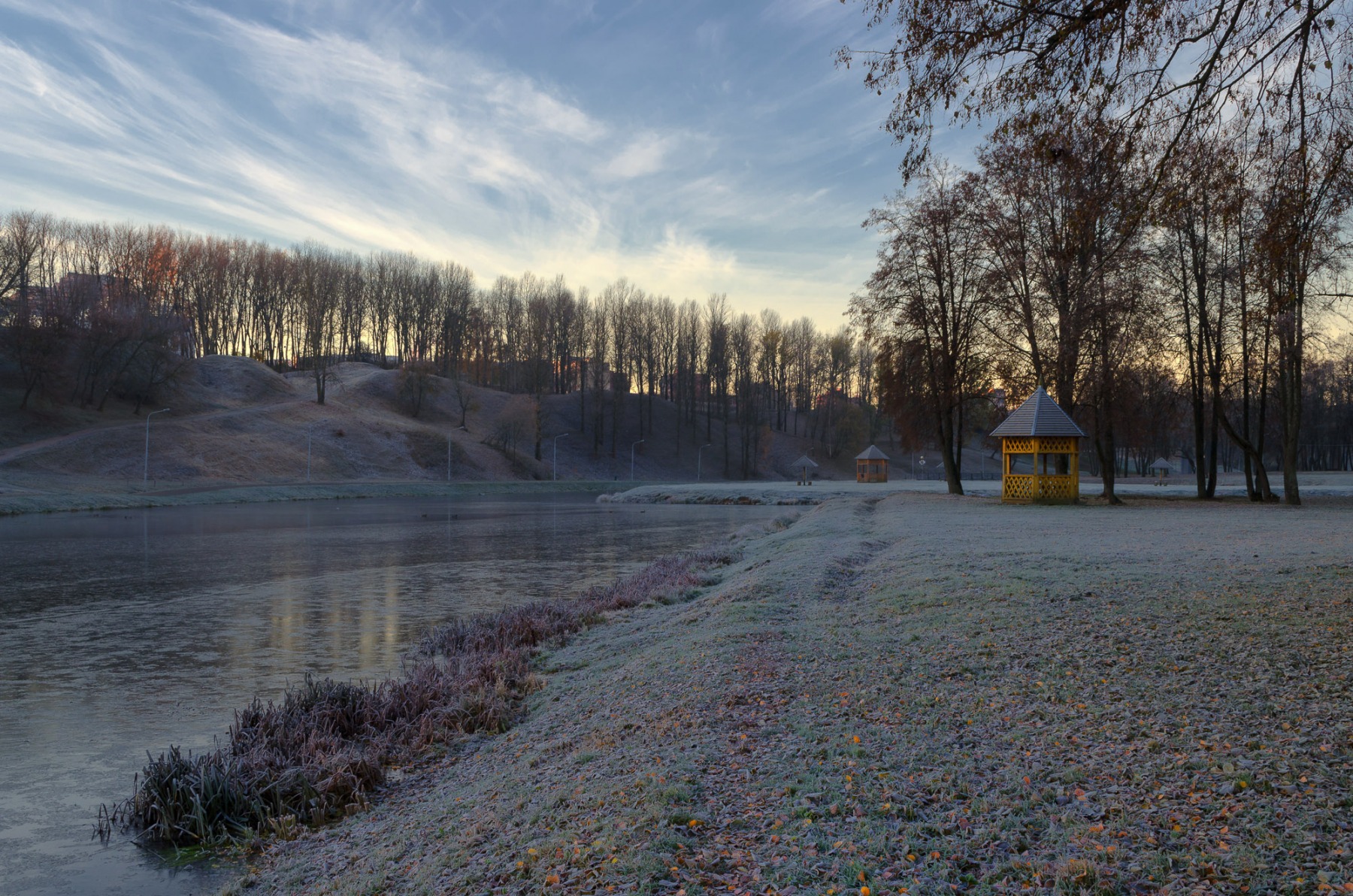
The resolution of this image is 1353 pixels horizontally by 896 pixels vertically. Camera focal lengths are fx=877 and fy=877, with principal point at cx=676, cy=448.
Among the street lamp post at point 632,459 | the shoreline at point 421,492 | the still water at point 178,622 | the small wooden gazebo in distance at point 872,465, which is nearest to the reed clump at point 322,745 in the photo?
the still water at point 178,622

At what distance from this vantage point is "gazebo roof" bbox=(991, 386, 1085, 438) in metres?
34.2

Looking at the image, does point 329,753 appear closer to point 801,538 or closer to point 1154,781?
point 1154,781

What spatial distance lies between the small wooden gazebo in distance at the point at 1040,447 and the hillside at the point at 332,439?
5106 cm

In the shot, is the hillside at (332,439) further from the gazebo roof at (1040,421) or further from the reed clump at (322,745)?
the gazebo roof at (1040,421)

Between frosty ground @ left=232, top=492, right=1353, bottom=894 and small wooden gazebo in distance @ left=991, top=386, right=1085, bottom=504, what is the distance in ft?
79.8

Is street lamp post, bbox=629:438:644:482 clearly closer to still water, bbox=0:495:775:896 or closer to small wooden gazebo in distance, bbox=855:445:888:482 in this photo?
small wooden gazebo in distance, bbox=855:445:888:482

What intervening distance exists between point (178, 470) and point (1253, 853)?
72072 millimetres

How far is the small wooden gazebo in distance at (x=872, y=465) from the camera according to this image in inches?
3248

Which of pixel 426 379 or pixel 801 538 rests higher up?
pixel 426 379

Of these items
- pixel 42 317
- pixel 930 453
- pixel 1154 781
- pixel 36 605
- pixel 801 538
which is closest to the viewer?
pixel 1154 781

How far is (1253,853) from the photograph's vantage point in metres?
4.04

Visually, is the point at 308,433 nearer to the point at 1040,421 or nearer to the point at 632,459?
the point at 632,459

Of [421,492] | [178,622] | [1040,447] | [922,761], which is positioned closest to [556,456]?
[421,492]

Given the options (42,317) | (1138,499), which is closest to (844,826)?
(1138,499)
